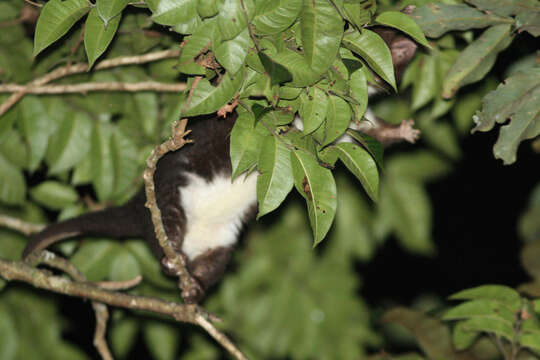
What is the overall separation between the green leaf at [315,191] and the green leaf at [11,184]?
188cm

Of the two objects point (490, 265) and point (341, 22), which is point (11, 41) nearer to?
point (341, 22)

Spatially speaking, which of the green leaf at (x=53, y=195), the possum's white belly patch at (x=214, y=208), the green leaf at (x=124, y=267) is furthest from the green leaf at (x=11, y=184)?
the possum's white belly patch at (x=214, y=208)

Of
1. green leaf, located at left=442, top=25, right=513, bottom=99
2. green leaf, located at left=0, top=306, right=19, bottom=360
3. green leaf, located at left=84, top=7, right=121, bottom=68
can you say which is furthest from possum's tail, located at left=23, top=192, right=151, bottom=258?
green leaf, located at left=442, top=25, right=513, bottom=99

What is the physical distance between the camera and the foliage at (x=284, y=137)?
1.53m

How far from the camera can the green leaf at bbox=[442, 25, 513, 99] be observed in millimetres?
2145

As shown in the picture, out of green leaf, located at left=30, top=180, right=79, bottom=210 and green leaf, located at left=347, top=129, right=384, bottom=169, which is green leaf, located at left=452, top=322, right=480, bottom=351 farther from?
green leaf, located at left=30, top=180, right=79, bottom=210

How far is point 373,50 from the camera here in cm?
163

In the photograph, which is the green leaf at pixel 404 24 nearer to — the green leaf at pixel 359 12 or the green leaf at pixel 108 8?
the green leaf at pixel 359 12

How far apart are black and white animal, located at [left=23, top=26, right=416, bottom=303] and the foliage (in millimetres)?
128

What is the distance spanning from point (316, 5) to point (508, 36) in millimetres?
1028

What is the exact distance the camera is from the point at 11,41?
289 cm

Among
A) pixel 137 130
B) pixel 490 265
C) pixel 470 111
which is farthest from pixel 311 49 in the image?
pixel 490 265

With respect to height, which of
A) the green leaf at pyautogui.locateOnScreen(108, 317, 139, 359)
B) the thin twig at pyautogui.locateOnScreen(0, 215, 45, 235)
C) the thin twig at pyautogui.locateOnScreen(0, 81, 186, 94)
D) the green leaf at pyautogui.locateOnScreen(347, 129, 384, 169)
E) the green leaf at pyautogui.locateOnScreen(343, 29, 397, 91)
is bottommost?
the green leaf at pyautogui.locateOnScreen(108, 317, 139, 359)

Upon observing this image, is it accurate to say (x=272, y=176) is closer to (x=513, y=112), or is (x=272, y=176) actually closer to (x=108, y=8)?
(x=108, y=8)
